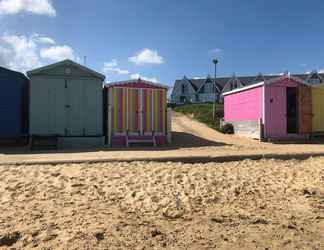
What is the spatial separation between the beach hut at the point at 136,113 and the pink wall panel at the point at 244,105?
461 centimetres

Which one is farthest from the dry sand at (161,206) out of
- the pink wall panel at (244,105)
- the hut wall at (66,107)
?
the pink wall panel at (244,105)

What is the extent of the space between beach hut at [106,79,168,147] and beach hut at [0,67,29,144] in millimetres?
3449

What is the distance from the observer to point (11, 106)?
14.1m

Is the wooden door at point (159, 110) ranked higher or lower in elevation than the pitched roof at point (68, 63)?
lower

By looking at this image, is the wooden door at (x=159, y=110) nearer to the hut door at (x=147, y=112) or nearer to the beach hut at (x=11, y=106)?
the hut door at (x=147, y=112)

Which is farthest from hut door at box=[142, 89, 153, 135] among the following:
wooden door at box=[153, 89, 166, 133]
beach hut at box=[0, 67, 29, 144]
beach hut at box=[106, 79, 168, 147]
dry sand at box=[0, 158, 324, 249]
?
dry sand at box=[0, 158, 324, 249]

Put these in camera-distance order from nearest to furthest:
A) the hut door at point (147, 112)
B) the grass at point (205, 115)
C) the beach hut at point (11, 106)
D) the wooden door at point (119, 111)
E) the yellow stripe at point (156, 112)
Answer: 1. the beach hut at point (11, 106)
2. the wooden door at point (119, 111)
3. the hut door at point (147, 112)
4. the yellow stripe at point (156, 112)
5. the grass at point (205, 115)

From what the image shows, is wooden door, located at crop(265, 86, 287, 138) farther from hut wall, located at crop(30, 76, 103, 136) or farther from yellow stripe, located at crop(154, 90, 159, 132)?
hut wall, located at crop(30, 76, 103, 136)

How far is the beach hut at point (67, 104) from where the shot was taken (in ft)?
46.7

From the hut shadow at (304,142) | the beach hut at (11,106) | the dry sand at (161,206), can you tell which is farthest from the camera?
the hut shadow at (304,142)

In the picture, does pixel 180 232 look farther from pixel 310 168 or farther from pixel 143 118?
pixel 143 118

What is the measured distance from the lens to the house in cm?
5059

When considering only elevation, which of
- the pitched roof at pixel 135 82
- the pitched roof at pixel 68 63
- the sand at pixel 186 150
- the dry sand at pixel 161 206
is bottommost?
the dry sand at pixel 161 206

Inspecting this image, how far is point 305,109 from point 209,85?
34.8 m
